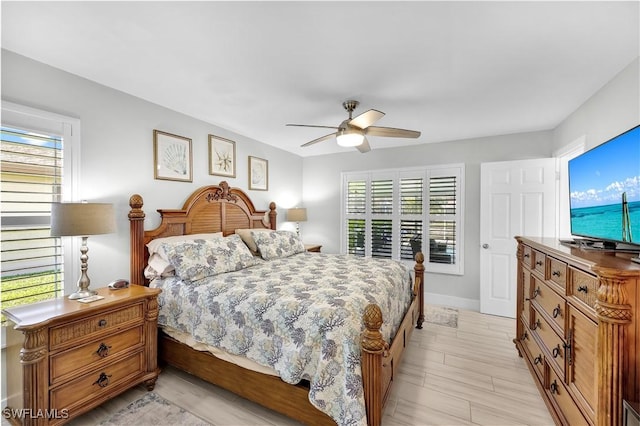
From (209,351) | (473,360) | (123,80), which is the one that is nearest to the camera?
(209,351)

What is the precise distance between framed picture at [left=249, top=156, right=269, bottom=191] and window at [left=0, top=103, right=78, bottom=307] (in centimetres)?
213

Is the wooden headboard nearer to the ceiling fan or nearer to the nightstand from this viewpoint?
the nightstand

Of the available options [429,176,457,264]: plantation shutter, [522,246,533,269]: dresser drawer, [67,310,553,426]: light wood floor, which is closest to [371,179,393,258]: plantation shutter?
[429,176,457,264]: plantation shutter

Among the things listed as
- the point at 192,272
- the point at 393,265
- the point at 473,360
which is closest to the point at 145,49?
the point at 192,272

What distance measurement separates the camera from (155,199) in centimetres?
286

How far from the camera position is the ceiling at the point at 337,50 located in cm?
151

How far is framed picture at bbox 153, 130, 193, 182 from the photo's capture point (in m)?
2.87

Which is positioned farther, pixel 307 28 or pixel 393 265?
pixel 393 265

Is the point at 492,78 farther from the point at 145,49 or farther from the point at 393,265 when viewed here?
the point at 145,49

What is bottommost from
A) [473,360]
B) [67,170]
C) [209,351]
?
[473,360]

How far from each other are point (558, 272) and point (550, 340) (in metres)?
0.50

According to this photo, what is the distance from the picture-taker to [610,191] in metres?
1.64

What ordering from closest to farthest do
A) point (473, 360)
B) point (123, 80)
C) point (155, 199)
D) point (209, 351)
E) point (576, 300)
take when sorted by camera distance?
point (576, 300) → point (209, 351) → point (123, 80) → point (473, 360) → point (155, 199)

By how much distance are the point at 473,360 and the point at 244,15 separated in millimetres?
3355
